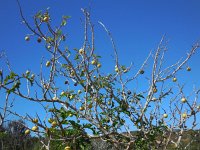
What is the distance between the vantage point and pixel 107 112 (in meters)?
5.02

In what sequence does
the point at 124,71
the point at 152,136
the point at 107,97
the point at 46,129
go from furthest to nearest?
1. the point at 124,71
2. the point at 107,97
3. the point at 152,136
4. the point at 46,129

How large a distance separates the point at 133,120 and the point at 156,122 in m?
0.36

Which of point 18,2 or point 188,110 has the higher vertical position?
point 18,2

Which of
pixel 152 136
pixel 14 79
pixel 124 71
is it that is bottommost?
pixel 152 136

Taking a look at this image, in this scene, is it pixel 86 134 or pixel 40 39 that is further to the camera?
pixel 40 39

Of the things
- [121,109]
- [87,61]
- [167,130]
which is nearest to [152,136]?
[167,130]

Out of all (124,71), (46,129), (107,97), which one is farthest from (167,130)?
(46,129)

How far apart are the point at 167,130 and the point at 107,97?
4.13ft

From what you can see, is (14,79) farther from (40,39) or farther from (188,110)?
(188,110)

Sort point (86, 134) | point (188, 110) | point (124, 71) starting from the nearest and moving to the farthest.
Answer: point (86, 134), point (188, 110), point (124, 71)

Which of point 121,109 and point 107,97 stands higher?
point 107,97

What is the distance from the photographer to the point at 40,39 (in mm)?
4816

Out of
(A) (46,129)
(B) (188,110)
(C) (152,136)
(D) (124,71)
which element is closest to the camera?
(A) (46,129)

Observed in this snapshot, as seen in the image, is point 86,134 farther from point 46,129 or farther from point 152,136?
point 152,136
